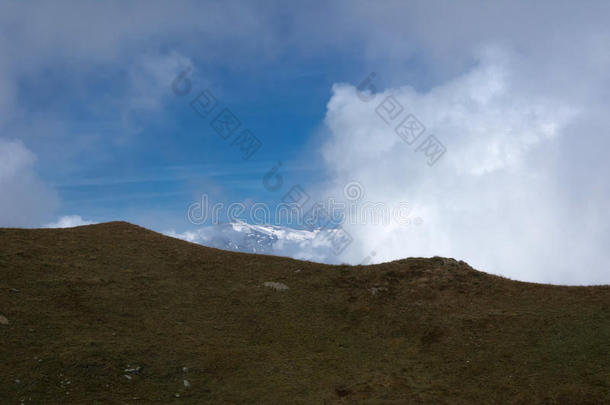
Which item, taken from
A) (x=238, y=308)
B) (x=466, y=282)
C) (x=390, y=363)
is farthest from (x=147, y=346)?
(x=466, y=282)

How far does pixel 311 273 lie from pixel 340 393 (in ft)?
55.5

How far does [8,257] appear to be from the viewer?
129 feet

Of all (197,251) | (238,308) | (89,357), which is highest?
(197,251)

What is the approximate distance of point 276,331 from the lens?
3469cm

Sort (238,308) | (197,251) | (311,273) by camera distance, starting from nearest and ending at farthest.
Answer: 1. (238,308)
2. (311,273)
3. (197,251)

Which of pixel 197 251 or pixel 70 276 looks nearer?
pixel 70 276

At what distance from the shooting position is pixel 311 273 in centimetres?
4384

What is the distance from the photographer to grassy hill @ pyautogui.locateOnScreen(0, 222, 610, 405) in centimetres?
2717

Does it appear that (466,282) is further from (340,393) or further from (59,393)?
(59,393)

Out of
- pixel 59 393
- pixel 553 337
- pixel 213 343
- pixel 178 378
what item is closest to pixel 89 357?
pixel 59 393

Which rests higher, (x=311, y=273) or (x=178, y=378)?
(x=311, y=273)

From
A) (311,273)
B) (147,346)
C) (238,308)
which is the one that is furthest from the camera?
(311,273)

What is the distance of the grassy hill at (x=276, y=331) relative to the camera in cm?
2717

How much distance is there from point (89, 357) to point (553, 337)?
30311 mm
